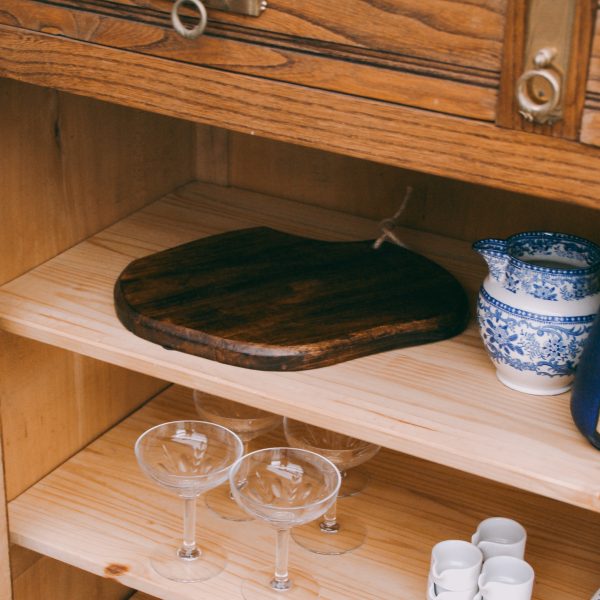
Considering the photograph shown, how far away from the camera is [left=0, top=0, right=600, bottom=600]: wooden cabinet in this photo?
0.70 meters

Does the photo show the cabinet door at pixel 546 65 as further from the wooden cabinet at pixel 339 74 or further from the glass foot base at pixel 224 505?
the glass foot base at pixel 224 505

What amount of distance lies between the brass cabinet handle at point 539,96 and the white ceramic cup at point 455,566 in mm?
457

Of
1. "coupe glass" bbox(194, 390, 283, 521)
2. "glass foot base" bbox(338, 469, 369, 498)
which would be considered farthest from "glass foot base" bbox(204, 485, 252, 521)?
"glass foot base" bbox(338, 469, 369, 498)

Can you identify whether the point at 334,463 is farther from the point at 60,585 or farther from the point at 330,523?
the point at 60,585

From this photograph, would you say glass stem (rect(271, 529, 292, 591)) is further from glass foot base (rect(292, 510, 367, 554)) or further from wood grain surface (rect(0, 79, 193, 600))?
wood grain surface (rect(0, 79, 193, 600))

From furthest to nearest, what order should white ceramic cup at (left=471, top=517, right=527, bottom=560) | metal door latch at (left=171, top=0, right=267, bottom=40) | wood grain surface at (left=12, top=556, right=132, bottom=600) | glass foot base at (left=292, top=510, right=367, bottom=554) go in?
wood grain surface at (left=12, top=556, right=132, bottom=600), glass foot base at (left=292, top=510, right=367, bottom=554), white ceramic cup at (left=471, top=517, right=527, bottom=560), metal door latch at (left=171, top=0, right=267, bottom=40)

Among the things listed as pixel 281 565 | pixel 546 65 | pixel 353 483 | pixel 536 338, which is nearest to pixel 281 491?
pixel 281 565

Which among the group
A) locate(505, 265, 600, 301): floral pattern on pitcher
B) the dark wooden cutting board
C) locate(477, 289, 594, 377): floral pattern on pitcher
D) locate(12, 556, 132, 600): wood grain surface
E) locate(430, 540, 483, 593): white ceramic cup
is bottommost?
locate(12, 556, 132, 600): wood grain surface

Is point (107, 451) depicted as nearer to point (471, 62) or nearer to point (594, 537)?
point (594, 537)

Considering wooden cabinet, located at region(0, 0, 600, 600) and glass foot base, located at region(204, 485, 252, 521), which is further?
glass foot base, located at region(204, 485, 252, 521)

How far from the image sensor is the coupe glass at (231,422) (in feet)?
3.77

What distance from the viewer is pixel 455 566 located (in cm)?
96

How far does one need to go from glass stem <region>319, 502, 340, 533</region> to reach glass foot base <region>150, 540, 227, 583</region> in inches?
4.5

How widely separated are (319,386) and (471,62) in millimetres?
340
